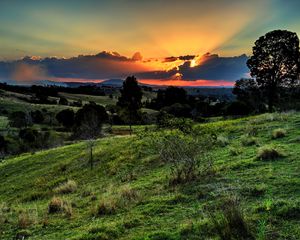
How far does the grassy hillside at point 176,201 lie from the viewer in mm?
9539

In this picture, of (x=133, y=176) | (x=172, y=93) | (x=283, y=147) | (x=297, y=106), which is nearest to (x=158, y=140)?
(x=133, y=176)

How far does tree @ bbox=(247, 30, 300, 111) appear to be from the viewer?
58125mm

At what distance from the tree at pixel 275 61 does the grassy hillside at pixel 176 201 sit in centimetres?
3606

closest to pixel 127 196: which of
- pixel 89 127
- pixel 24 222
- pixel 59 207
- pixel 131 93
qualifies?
pixel 59 207

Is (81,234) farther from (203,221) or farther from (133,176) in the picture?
(133,176)

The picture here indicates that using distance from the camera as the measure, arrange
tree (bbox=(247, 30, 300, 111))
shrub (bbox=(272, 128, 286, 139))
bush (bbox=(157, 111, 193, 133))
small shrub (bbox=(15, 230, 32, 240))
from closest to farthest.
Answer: small shrub (bbox=(15, 230, 32, 240)), bush (bbox=(157, 111, 193, 133)), shrub (bbox=(272, 128, 286, 139)), tree (bbox=(247, 30, 300, 111))

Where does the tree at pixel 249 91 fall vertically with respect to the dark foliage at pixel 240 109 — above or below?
above

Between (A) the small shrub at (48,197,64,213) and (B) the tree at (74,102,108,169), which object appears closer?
(A) the small shrub at (48,197,64,213)

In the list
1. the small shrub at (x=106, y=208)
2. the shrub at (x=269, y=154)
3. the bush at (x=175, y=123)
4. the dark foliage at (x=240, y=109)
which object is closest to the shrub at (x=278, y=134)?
the shrub at (x=269, y=154)

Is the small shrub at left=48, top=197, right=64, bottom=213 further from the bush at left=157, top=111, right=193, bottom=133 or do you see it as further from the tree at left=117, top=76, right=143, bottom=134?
the tree at left=117, top=76, right=143, bottom=134

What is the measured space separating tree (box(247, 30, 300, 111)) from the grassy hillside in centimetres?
3606

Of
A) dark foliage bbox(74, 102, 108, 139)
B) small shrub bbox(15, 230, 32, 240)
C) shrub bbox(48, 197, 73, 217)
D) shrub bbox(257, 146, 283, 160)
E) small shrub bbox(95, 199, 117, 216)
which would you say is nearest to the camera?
small shrub bbox(15, 230, 32, 240)

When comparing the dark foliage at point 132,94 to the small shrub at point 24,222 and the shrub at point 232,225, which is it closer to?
the small shrub at point 24,222

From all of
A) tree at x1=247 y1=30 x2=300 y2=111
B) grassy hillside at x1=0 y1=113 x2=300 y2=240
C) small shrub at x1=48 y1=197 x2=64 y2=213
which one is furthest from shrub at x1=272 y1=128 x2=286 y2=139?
tree at x1=247 y1=30 x2=300 y2=111
